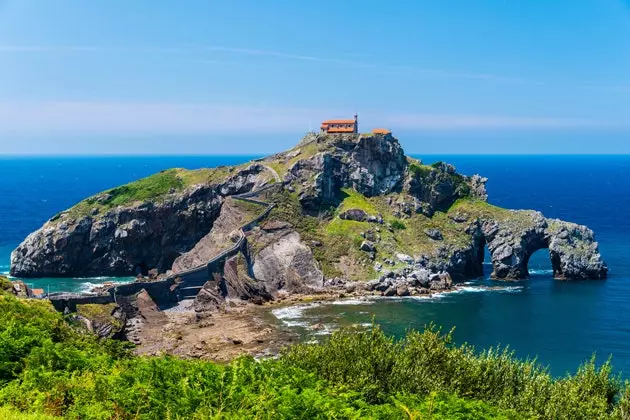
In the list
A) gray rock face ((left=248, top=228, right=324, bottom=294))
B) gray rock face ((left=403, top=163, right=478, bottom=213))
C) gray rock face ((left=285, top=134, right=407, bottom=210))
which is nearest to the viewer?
gray rock face ((left=248, top=228, right=324, bottom=294))

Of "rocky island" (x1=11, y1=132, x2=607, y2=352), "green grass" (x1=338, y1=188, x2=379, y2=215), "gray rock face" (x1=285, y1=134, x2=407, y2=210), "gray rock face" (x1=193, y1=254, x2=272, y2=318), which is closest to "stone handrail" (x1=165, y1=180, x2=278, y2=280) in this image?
"rocky island" (x1=11, y1=132, x2=607, y2=352)

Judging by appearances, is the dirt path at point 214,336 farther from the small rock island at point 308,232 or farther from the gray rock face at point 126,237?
the gray rock face at point 126,237

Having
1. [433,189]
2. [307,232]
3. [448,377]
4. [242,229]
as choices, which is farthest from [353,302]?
[448,377]

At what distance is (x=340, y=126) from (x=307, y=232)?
1540 inches

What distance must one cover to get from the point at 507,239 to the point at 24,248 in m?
96.8

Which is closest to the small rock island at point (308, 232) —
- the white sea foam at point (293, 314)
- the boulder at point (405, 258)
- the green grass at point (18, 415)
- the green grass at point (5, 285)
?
the boulder at point (405, 258)

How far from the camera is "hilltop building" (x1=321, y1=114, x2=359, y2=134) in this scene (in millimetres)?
144500

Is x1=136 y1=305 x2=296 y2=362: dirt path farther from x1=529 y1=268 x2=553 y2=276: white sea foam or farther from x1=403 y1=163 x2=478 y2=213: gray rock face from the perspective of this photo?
x1=529 y1=268 x2=553 y2=276: white sea foam

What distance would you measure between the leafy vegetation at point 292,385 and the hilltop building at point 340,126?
324 feet

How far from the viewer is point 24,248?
122m

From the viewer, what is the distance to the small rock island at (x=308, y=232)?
110 m

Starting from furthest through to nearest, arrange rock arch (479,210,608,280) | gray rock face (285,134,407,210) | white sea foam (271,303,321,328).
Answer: gray rock face (285,134,407,210) → rock arch (479,210,608,280) → white sea foam (271,303,321,328)

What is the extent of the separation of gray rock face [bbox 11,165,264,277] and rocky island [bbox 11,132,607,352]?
211mm

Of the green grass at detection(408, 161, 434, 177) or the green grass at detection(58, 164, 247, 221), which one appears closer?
the green grass at detection(58, 164, 247, 221)
